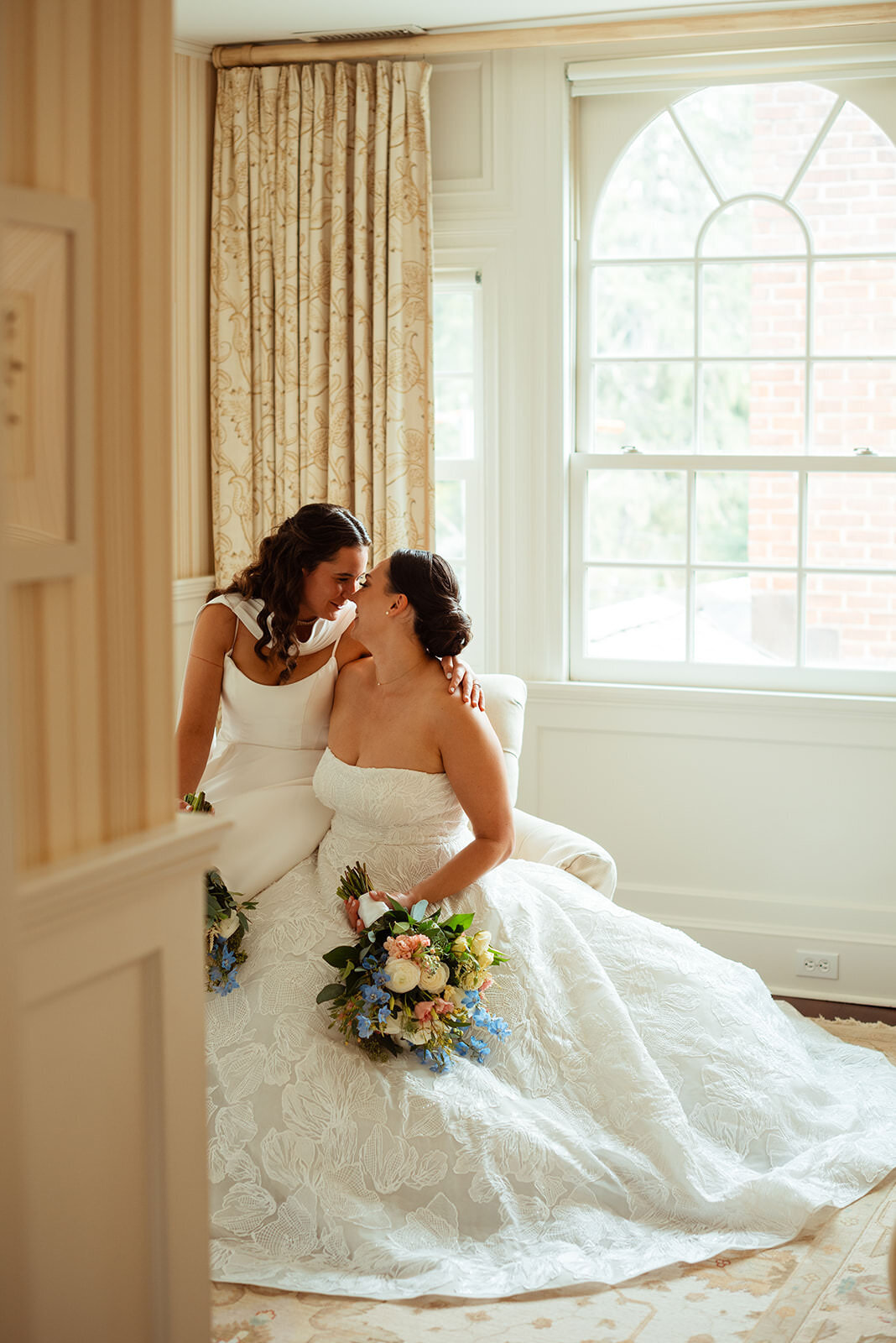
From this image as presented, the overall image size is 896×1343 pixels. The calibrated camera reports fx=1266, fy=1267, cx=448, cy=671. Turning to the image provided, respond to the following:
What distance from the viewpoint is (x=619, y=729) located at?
13.5 ft

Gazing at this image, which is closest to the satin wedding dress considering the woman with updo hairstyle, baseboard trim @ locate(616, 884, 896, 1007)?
the woman with updo hairstyle

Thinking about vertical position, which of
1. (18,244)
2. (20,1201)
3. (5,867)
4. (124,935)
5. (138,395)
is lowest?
(20,1201)

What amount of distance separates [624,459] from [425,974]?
217cm

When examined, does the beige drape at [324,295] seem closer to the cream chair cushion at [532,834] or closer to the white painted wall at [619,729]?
the white painted wall at [619,729]

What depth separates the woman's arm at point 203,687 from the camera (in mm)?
3090

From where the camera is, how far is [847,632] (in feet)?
13.0

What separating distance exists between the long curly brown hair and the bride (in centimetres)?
19

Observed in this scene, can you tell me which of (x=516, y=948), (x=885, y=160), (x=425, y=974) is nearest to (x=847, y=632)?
(x=885, y=160)

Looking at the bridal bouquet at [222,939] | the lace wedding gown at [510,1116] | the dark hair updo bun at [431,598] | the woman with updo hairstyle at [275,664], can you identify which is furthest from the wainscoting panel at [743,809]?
the bridal bouquet at [222,939]

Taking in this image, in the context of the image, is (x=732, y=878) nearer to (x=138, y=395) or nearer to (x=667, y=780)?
(x=667, y=780)

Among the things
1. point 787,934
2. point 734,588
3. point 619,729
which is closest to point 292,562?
point 619,729

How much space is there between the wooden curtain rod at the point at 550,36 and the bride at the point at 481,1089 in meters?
1.90

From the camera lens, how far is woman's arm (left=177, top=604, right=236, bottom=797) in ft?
10.1

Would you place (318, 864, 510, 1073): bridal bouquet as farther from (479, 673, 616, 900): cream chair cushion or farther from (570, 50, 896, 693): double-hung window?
(570, 50, 896, 693): double-hung window
